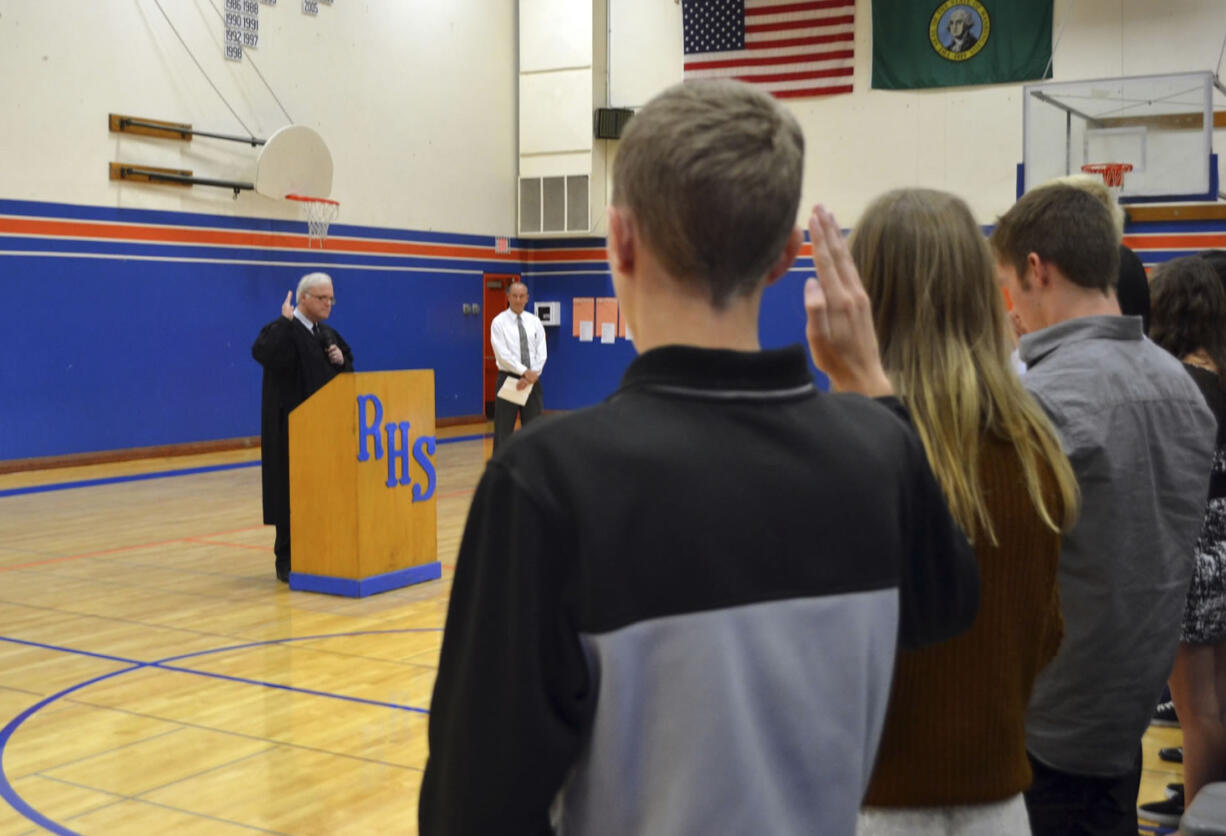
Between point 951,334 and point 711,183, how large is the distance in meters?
0.64

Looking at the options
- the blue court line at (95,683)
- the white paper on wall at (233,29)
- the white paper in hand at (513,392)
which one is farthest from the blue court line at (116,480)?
the blue court line at (95,683)

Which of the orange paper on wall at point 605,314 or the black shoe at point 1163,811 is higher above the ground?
the orange paper on wall at point 605,314

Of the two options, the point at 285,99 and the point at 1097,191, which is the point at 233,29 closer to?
the point at 285,99

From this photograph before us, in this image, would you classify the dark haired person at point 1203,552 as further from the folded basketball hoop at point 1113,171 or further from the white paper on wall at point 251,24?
the white paper on wall at point 251,24

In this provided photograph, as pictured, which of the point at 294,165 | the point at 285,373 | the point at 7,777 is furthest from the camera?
the point at 294,165

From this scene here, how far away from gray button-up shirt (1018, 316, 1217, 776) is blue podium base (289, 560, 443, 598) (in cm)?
512

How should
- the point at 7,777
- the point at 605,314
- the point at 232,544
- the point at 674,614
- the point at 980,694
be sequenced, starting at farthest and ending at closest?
the point at 605,314
the point at 232,544
the point at 7,777
the point at 980,694
the point at 674,614

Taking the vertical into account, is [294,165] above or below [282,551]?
above

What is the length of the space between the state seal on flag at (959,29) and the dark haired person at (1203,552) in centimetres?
1214

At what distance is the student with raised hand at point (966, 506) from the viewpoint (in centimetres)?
150

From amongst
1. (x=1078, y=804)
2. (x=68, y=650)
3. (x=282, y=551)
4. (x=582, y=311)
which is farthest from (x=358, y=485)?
(x=582, y=311)

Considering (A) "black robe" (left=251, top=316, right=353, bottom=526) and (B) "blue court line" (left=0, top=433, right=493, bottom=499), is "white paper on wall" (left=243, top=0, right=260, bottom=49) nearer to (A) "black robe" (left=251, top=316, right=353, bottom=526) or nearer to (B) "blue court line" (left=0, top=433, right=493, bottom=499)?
(B) "blue court line" (left=0, top=433, right=493, bottom=499)

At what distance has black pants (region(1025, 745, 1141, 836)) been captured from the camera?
6.51 feet

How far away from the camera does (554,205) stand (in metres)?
16.9
